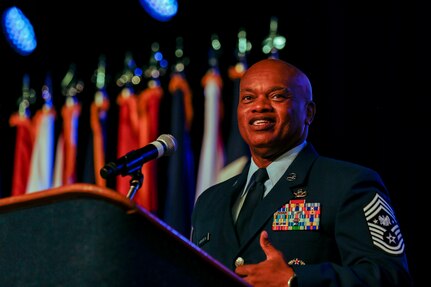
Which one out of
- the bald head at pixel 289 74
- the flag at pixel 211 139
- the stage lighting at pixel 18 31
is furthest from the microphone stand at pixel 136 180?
the stage lighting at pixel 18 31

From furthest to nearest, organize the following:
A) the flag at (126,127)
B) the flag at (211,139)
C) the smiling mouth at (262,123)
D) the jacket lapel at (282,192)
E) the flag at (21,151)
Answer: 1. the flag at (21,151)
2. the flag at (126,127)
3. the flag at (211,139)
4. the smiling mouth at (262,123)
5. the jacket lapel at (282,192)

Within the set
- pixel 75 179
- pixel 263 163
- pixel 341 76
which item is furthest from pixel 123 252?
pixel 75 179

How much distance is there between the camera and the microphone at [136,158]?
5.21 ft

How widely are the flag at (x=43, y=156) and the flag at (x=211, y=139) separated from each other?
1.58 meters

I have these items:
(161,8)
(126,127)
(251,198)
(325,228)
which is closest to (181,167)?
(126,127)

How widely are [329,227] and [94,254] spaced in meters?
0.96

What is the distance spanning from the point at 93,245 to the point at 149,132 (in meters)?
3.76

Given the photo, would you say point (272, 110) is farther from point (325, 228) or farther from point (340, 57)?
point (340, 57)

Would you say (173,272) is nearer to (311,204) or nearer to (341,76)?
(311,204)

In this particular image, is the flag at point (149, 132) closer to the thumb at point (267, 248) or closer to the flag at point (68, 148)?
the flag at point (68, 148)

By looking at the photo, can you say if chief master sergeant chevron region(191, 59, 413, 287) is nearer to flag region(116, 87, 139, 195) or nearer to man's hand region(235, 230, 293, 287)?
man's hand region(235, 230, 293, 287)

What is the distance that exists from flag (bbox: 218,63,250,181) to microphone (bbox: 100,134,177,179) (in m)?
2.58

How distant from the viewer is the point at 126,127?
16.9 ft

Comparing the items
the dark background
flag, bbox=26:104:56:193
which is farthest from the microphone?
flag, bbox=26:104:56:193
